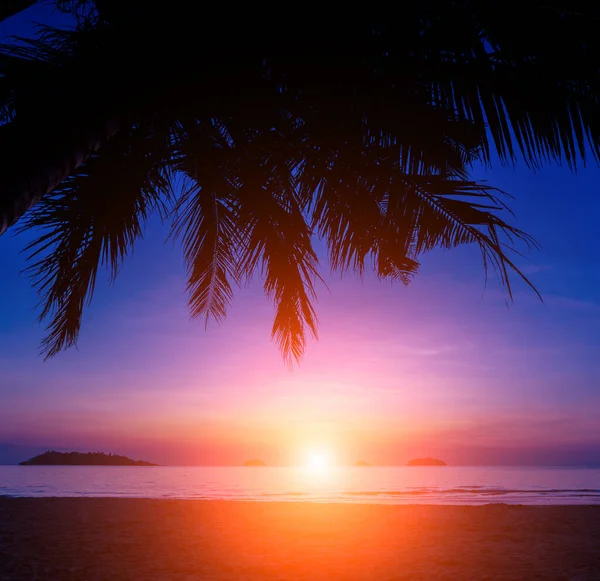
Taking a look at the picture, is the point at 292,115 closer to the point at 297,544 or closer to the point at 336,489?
the point at 297,544

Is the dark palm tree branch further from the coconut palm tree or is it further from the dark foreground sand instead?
the dark foreground sand

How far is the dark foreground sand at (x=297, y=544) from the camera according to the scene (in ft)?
20.1

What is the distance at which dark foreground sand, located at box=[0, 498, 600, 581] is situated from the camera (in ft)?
20.1

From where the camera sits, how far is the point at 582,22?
8.64ft

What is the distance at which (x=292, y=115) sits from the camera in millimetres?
4234

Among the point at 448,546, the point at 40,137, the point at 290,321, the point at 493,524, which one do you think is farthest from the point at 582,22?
the point at 493,524

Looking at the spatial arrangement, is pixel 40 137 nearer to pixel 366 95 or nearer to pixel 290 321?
pixel 366 95

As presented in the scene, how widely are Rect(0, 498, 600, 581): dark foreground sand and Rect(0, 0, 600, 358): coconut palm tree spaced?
3.43m

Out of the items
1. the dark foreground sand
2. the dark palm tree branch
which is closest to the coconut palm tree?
the dark palm tree branch

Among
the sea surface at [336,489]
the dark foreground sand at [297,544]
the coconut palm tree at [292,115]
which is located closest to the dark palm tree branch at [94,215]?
the coconut palm tree at [292,115]

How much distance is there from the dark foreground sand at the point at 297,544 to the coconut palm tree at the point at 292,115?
11.2ft

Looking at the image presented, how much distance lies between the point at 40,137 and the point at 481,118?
2416mm

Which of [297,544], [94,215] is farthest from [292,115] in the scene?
[297,544]

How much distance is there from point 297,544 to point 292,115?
640 cm
